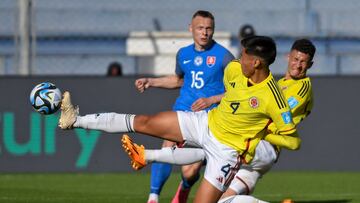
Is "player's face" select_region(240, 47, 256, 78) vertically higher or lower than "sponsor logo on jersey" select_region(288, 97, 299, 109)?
higher

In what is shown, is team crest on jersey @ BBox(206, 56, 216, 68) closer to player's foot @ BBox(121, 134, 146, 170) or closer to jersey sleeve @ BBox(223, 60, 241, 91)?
A: jersey sleeve @ BBox(223, 60, 241, 91)

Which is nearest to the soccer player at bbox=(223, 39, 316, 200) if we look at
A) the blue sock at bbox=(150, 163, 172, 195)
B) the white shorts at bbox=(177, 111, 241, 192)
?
the white shorts at bbox=(177, 111, 241, 192)

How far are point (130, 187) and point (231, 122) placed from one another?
5015 millimetres

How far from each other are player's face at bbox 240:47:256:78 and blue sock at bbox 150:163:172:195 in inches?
92.2

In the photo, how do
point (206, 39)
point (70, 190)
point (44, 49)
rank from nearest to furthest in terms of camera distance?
point (206, 39)
point (70, 190)
point (44, 49)

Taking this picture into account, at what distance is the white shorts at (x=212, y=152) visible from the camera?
30.9ft

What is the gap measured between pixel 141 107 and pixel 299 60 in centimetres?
636

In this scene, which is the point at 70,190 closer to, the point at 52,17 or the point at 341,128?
the point at 341,128

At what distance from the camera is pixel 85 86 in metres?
16.5

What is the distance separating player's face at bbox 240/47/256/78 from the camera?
9.32 m

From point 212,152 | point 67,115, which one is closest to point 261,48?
point 212,152

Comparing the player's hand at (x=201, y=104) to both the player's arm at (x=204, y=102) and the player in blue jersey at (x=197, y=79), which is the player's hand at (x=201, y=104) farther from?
the player in blue jersey at (x=197, y=79)

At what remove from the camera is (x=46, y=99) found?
974 cm

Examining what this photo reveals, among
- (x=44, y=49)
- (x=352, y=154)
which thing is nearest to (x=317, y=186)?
(x=352, y=154)
